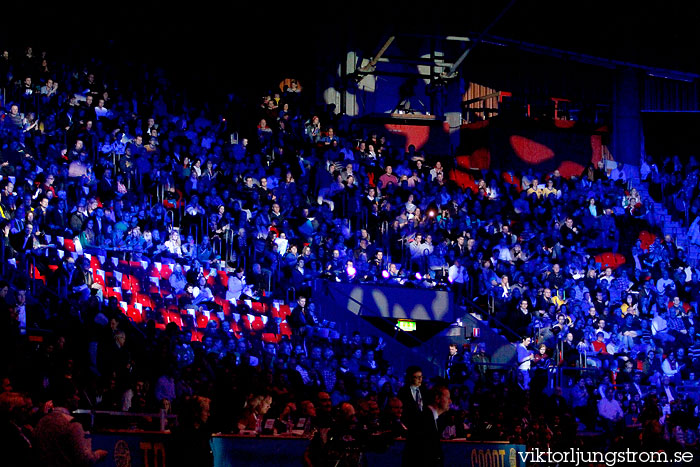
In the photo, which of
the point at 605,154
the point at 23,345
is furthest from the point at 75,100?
the point at 605,154

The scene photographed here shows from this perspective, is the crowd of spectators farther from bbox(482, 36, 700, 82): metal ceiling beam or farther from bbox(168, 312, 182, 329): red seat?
bbox(482, 36, 700, 82): metal ceiling beam

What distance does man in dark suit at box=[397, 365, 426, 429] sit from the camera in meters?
9.67

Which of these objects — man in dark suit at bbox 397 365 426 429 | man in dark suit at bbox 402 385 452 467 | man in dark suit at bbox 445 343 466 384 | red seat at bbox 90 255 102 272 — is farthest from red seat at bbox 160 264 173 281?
man in dark suit at bbox 402 385 452 467

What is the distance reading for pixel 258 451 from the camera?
10.5 m

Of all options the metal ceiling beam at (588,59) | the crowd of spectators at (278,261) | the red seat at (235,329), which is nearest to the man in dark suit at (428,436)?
the crowd of spectators at (278,261)

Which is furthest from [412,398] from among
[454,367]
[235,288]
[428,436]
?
[454,367]

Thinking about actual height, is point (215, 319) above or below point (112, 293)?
below

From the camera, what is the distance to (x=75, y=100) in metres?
22.0

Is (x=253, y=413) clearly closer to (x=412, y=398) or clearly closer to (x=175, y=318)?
(x=412, y=398)

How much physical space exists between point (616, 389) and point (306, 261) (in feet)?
19.6

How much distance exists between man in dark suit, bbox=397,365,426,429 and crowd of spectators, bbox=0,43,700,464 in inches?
89.6

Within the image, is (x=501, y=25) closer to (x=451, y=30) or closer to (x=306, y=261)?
(x=451, y=30)

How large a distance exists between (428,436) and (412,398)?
0.58 metres

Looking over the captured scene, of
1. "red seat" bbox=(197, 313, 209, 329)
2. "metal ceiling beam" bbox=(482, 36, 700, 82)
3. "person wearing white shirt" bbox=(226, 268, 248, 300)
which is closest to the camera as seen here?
"red seat" bbox=(197, 313, 209, 329)
